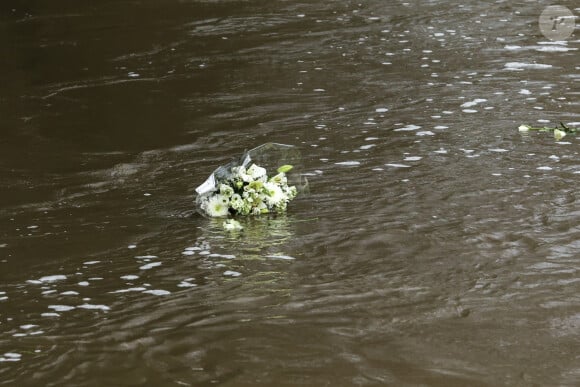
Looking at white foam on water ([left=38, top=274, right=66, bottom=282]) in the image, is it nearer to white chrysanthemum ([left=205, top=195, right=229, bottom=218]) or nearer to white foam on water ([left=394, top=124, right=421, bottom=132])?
white chrysanthemum ([left=205, top=195, right=229, bottom=218])

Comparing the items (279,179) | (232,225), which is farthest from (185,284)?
(279,179)

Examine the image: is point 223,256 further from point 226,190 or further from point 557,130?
point 557,130

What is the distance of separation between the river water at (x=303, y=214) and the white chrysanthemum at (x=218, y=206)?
124mm

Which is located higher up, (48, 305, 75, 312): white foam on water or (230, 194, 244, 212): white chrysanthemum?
(230, 194, 244, 212): white chrysanthemum

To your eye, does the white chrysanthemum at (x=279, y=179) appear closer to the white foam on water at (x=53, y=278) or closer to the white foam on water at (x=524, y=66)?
the white foam on water at (x=53, y=278)

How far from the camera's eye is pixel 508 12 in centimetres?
1272

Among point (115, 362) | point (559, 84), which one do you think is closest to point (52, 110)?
point (559, 84)

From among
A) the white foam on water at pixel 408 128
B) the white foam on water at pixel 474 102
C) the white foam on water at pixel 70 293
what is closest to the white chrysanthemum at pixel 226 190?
the white foam on water at pixel 70 293

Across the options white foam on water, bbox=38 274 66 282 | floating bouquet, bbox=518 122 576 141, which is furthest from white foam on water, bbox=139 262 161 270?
floating bouquet, bbox=518 122 576 141

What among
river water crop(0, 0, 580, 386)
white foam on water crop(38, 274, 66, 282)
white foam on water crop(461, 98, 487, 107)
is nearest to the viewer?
river water crop(0, 0, 580, 386)

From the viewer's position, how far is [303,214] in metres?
6.32

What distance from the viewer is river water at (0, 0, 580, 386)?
436 cm

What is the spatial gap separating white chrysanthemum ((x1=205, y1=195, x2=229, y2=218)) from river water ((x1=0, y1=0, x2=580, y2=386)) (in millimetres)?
124

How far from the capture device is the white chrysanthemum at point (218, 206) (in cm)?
634
